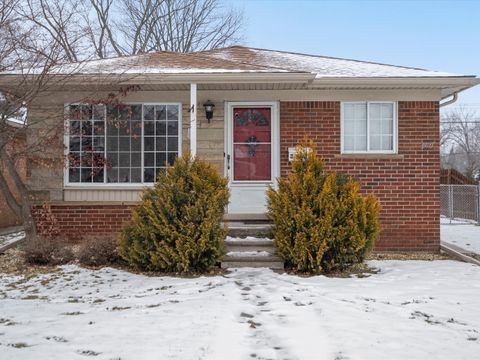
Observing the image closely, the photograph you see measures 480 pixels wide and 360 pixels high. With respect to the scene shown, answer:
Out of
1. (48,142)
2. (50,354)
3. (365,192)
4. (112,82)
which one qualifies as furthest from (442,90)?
(50,354)

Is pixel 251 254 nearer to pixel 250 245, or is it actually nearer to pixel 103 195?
pixel 250 245

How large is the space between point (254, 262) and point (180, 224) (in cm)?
136

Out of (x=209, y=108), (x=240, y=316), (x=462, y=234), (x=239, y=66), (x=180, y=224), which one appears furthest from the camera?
(x=462, y=234)

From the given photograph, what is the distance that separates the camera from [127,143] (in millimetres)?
9180

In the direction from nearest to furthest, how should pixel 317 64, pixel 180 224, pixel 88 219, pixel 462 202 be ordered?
pixel 180 224 < pixel 88 219 < pixel 317 64 < pixel 462 202

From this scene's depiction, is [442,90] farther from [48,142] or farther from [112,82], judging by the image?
[48,142]

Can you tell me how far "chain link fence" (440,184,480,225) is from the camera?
15688 mm

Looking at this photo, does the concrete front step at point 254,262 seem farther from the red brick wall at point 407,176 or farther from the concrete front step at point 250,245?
the red brick wall at point 407,176

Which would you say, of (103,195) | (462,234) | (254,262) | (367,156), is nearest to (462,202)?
(462,234)

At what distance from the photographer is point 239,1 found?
28438 millimetres

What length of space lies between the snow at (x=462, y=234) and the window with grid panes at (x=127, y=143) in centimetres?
656

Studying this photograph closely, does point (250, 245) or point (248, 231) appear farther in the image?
point (248, 231)

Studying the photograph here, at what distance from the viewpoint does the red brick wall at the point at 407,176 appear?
8969mm

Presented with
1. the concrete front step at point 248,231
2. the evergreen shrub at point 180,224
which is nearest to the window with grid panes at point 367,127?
the concrete front step at point 248,231
